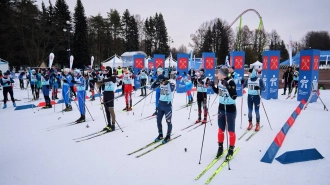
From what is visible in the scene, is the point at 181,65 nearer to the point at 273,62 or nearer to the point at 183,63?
the point at 183,63

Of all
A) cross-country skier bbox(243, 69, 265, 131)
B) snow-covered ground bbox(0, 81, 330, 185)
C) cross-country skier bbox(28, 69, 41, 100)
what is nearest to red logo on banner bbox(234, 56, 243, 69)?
snow-covered ground bbox(0, 81, 330, 185)

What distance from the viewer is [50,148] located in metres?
5.74

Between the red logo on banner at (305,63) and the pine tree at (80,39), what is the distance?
42437mm

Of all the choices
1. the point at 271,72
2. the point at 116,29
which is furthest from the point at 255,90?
the point at 116,29

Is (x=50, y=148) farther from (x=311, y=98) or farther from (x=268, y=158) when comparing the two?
(x=311, y=98)

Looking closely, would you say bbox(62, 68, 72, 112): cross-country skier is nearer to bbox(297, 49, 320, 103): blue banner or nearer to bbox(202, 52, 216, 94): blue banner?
bbox(202, 52, 216, 94): blue banner

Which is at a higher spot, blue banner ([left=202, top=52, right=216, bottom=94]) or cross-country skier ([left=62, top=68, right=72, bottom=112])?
blue banner ([left=202, top=52, right=216, bottom=94])

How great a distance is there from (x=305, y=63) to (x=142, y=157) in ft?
37.4

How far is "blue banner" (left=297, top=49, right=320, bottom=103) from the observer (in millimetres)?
11852

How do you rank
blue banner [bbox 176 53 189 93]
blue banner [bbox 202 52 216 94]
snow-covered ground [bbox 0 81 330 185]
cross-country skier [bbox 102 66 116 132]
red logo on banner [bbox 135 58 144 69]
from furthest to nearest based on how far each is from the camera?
red logo on banner [bbox 135 58 144 69] → blue banner [bbox 176 53 189 93] → blue banner [bbox 202 52 216 94] → cross-country skier [bbox 102 66 116 132] → snow-covered ground [bbox 0 81 330 185]

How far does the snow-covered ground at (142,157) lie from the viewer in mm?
4008

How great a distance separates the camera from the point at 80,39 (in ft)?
153

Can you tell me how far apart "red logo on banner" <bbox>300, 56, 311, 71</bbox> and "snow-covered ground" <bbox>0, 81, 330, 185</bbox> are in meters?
4.68

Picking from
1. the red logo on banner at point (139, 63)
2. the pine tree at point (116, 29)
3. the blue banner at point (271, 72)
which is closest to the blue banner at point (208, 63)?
the blue banner at point (271, 72)
